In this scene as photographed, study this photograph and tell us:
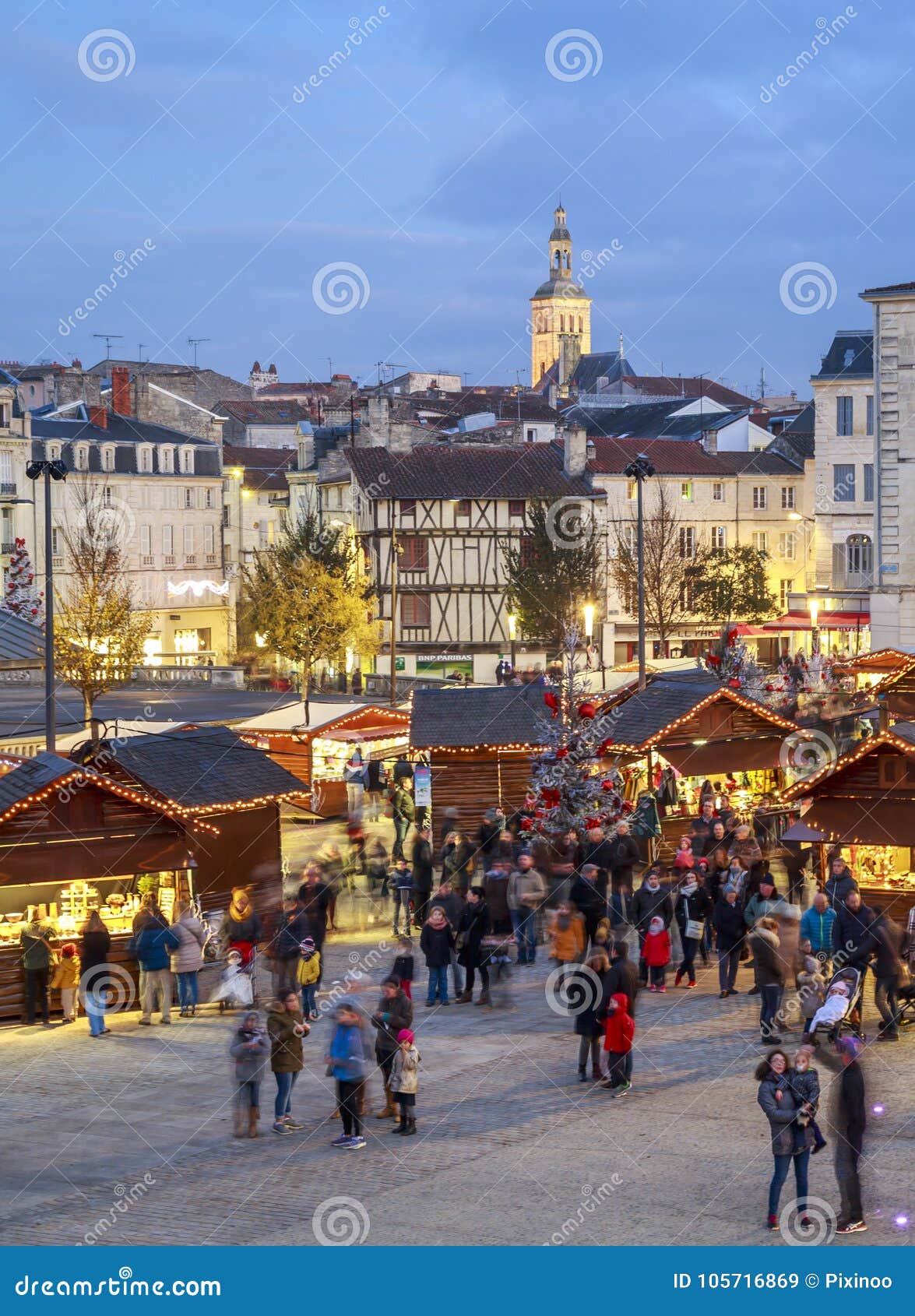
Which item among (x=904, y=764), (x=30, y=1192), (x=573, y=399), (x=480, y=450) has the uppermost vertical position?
(x=573, y=399)

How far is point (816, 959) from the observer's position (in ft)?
57.5

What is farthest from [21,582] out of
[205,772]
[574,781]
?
[574,781]

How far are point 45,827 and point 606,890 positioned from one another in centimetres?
615

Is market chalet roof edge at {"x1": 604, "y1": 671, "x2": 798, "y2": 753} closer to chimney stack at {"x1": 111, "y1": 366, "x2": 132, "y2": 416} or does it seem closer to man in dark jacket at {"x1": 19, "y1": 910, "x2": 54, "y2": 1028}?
man in dark jacket at {"x1": 19, "y1": 910, "x2": 54, "y2": 1028}

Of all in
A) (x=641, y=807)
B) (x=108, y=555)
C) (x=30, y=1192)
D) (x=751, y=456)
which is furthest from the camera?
(x=751, y=456)

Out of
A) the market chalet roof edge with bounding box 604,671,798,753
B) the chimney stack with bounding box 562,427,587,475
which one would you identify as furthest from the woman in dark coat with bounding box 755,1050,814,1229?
the chimney stack with bounding box 562,427,587,475

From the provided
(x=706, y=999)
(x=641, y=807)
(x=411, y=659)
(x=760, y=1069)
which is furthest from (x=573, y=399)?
(x=760, y=1069)

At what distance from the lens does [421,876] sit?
877 inches

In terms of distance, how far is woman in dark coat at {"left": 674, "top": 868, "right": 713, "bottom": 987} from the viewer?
62.8 feet

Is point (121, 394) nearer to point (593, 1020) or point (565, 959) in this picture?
point (565, 959)

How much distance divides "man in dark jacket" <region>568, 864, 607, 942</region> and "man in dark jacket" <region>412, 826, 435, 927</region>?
282 centimetres

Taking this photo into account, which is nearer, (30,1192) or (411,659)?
(30,1192)

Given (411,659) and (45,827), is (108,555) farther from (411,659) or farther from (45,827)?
(45,827)

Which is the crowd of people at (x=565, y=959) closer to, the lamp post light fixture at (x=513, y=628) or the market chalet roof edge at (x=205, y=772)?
the market chalet roof edge at (x=205, y=772)
